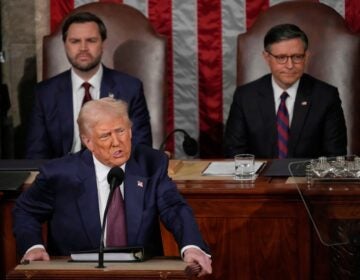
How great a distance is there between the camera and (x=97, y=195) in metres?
3.94

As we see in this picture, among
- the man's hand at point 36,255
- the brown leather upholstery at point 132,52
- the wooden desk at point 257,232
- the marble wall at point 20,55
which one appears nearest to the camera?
the man's hand at point 36,255

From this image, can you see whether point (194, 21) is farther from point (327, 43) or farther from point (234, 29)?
point (327, 43)

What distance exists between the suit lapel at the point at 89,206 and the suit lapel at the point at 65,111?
6.21 ft

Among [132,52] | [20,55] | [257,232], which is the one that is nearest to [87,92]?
[132,52]

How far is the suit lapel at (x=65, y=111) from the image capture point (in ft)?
19.2

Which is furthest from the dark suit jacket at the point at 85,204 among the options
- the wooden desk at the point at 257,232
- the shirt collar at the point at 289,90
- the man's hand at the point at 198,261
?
the shirt collar at the point at 289,90

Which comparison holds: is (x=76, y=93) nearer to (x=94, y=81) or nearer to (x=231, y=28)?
(x=94, y=81)

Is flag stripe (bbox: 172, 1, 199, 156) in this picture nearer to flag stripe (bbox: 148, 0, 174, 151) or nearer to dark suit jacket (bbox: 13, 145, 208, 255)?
flag stripe (bbox: 148, 0, 174, 151)

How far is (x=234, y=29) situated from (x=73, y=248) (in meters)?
2.90

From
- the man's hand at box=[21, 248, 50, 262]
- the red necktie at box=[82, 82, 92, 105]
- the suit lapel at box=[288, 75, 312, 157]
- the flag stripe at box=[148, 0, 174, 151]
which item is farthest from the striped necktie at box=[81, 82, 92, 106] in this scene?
the man's hand at box=[21, 248, 50, 262]

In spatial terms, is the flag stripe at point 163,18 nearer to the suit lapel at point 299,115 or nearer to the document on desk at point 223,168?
the suit lapel at point 299,115

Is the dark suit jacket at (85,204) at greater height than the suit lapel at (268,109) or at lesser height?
lesser

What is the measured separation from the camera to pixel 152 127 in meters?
6.19

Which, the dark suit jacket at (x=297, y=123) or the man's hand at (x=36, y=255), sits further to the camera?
the dark suit jacket at (x=297, y=123)
